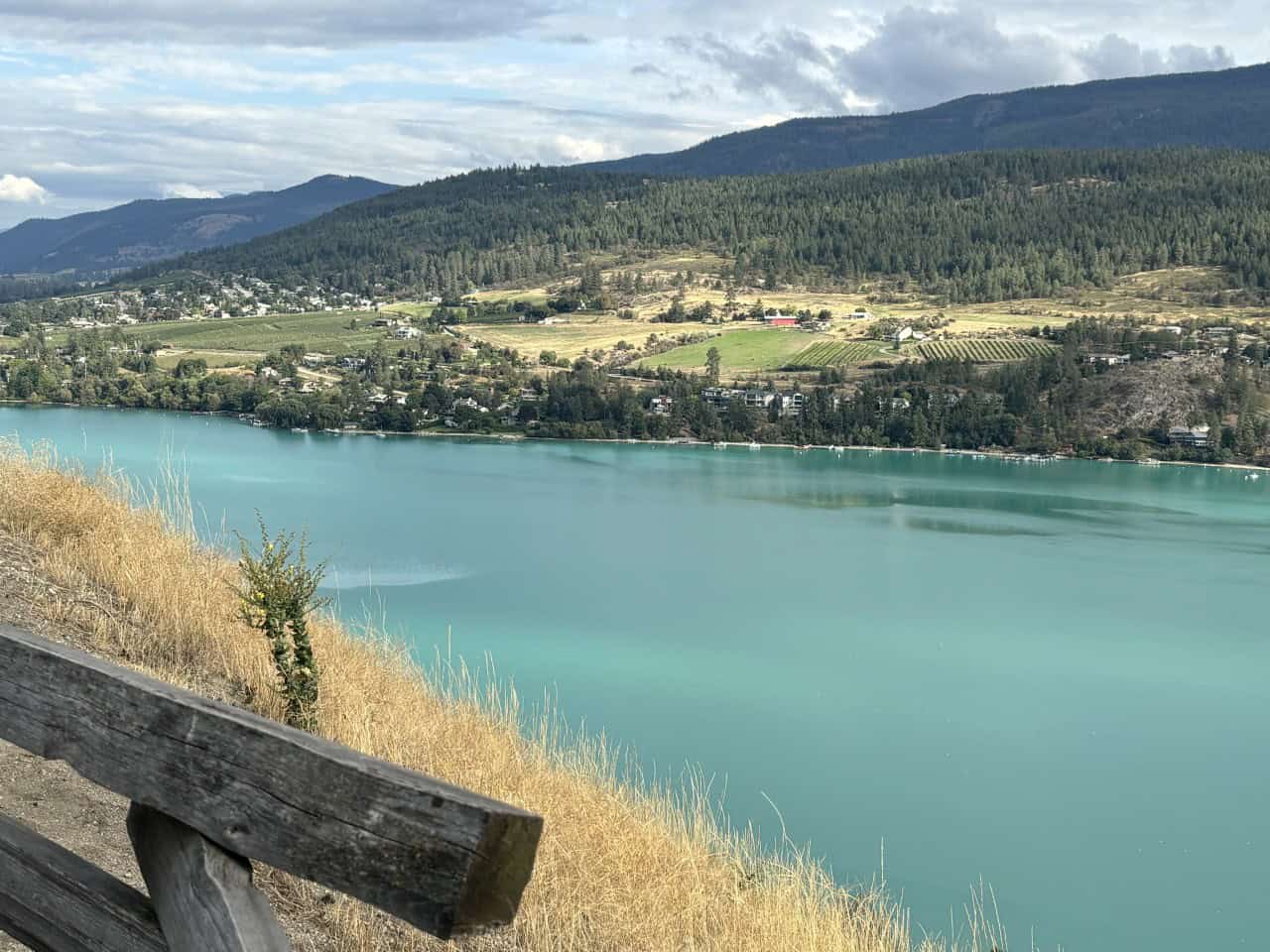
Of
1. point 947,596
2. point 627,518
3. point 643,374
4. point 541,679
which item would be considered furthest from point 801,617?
point 643,374

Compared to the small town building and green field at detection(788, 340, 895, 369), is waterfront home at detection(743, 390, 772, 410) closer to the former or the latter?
the small town building

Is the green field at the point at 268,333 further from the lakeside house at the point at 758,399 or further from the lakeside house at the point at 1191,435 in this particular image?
the lakeside house at the point at 1191,435

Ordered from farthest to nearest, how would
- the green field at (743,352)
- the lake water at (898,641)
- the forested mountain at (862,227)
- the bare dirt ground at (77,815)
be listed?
the forested mountain at (862,227), the green field at (743,352), the lake water at (898,641), the bare dirt ground at (77,815)

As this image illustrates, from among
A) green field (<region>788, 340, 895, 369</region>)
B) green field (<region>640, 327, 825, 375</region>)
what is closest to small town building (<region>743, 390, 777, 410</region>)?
green field (<region>640, 327, 825, 375</region>)

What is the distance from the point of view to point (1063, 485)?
4219 cm

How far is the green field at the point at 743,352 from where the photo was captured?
6088 centimetres

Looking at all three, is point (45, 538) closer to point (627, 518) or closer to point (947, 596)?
point (947, 596)

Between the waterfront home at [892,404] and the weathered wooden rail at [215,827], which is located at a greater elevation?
the weathered wooden rail at [215,827]

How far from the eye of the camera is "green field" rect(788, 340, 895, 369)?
Result: 60.3m

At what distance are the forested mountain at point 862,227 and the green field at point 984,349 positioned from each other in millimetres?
14289

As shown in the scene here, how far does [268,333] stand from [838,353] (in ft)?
107

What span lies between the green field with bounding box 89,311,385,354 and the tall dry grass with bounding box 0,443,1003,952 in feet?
198

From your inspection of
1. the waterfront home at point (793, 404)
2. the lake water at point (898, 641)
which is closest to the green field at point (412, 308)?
the waterfront home at point (793, 404)

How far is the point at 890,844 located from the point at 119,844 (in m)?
9.23
